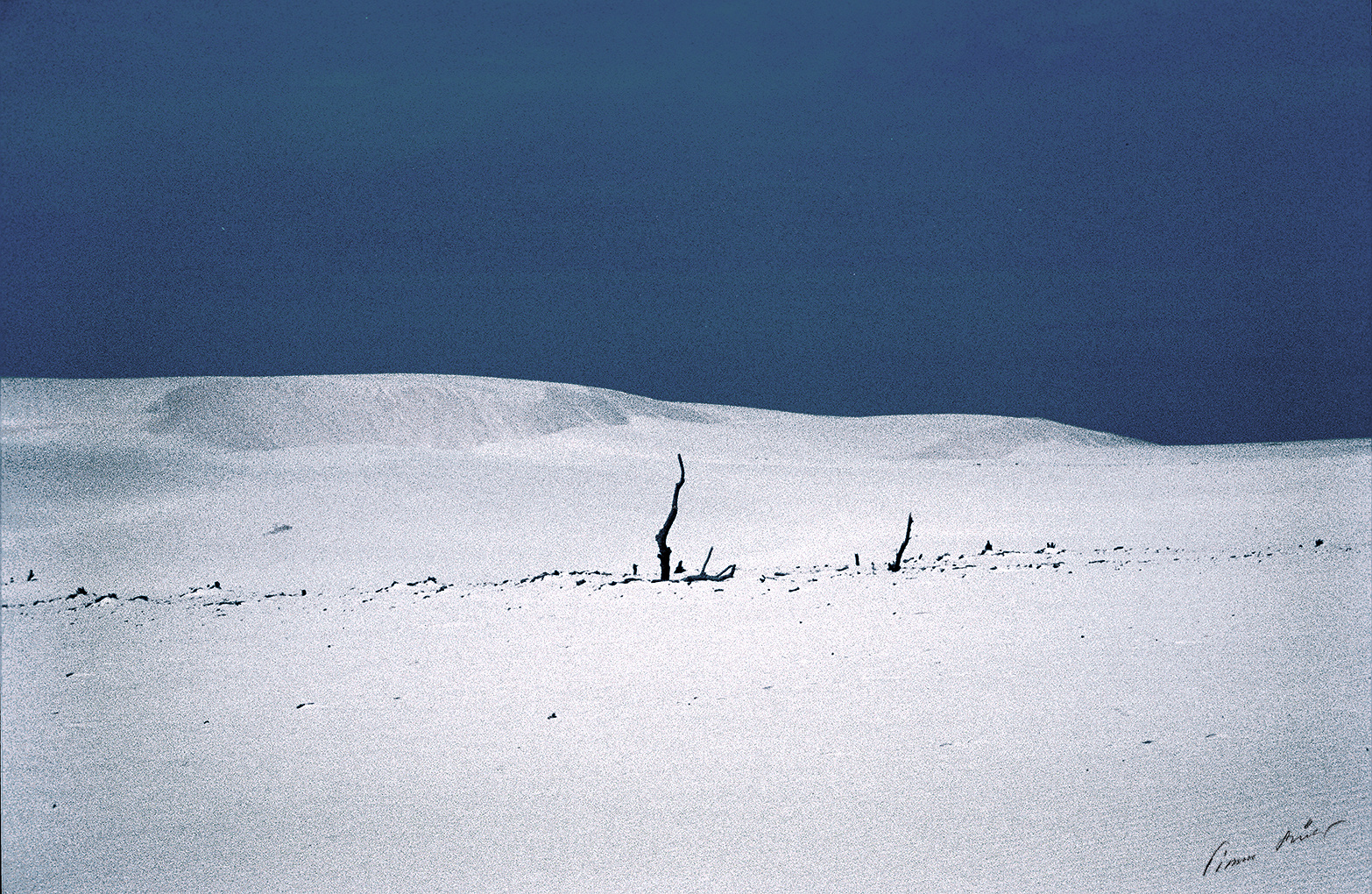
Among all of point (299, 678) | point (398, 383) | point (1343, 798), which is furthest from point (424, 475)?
point (1343, 798)

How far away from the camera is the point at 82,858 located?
177 inches

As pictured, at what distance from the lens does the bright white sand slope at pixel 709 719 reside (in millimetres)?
4453
